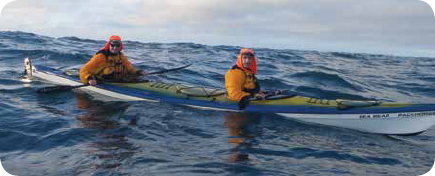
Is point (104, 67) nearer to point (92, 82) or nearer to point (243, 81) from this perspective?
point (92, 82)

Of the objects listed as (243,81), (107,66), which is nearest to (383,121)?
(243,81)

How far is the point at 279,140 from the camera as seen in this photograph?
684 centimetres

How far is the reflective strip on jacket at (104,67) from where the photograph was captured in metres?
9.88

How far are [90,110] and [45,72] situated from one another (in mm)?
4155

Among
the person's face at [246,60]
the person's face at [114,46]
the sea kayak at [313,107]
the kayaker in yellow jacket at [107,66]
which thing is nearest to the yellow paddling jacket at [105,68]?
the kayaker in yellow jacket at [107,66]

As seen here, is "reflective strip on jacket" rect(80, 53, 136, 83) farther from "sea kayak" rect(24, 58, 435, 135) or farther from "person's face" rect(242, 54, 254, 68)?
"person's face" rect(242, 54, 254, 68)

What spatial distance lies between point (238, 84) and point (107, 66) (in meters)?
3.83

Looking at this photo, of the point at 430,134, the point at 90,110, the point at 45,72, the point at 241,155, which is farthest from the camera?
the point at 45,72

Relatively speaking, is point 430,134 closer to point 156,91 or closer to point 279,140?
point 279,140

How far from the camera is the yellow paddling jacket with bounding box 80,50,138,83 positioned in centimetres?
988

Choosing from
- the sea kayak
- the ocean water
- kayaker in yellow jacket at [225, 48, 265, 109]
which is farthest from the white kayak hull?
kayaker in yellow jacket at [225, 48, 265, 109]

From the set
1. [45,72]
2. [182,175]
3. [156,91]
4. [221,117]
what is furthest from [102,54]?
[182,175]

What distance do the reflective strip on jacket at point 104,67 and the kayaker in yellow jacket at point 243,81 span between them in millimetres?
3391

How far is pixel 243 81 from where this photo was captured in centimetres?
862
